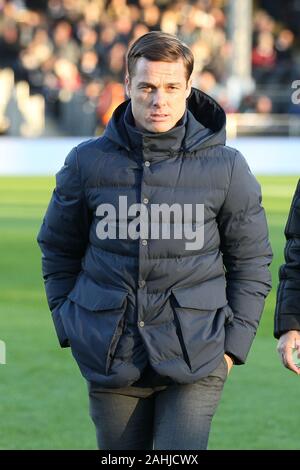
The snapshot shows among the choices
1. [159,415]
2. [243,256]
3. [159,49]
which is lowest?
[159,415]

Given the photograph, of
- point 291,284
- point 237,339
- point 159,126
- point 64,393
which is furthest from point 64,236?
point 64,393

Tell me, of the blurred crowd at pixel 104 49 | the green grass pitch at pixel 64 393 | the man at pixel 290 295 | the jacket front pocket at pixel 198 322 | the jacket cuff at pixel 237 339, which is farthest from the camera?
the blurred crowd at pixel 104 49

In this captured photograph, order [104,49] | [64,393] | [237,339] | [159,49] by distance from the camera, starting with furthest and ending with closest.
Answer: [104,49] → [64,393] → [237,339] → [159,49]

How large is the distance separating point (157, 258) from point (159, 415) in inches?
18.9

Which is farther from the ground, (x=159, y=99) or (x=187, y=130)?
(x=159, y=99)

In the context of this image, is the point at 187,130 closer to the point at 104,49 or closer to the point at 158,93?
the point at 158,93

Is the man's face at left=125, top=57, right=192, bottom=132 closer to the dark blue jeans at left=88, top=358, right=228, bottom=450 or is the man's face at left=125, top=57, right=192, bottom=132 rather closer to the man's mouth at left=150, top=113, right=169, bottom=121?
the man's mouth at left=150, top=113, right=169, bottom=121

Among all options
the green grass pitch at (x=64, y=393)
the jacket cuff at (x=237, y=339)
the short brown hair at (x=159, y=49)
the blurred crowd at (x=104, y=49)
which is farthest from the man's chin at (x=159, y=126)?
the blurred crowd at (x=104, y=49)

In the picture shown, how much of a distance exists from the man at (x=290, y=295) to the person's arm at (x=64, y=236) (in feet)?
2.16

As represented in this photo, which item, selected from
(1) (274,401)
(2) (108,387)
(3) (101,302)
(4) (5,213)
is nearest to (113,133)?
(3) (101,302)

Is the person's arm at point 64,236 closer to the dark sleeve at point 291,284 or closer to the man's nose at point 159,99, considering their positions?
the man's nose at point 159,99

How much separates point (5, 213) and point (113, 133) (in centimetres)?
1239

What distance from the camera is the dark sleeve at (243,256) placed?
12.7 feet

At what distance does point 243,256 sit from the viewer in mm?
3916
